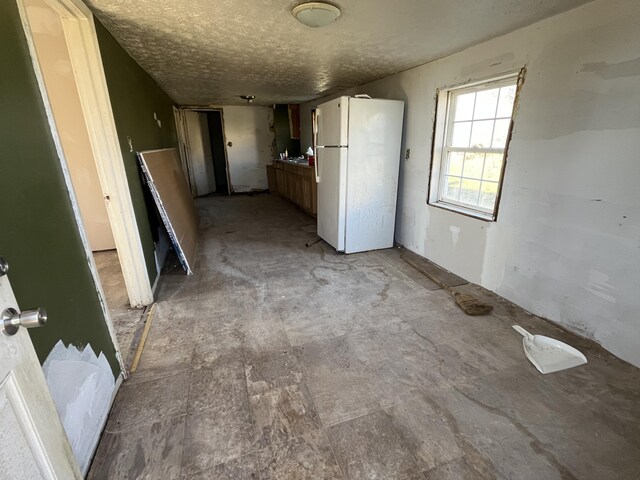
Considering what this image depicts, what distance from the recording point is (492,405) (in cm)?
155

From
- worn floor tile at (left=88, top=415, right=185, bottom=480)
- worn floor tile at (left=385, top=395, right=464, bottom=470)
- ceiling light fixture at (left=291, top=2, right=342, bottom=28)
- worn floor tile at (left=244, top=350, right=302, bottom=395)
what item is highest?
ceiling light fixture at (left=291, top=2, right=342, bottom=28)

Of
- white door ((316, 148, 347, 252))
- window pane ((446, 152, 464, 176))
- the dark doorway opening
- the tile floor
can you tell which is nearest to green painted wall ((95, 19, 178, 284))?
the tile floor

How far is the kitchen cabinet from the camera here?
5051mm

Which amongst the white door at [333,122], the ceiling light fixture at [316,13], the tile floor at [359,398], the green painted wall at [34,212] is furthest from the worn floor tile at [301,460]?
the white door at [333,122]

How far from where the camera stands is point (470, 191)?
2.87m

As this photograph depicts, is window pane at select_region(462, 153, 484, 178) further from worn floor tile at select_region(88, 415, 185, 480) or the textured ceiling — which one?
worn floor tile at select_region(88, 415, 185, 480)

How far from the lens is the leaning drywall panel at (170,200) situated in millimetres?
2811

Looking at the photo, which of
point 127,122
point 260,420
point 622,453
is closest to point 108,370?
point 260,420

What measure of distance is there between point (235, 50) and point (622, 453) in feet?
11.7

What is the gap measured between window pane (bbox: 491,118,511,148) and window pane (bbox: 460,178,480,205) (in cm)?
37

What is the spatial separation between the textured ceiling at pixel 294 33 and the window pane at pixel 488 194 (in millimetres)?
1146

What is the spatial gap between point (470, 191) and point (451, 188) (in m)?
0.25

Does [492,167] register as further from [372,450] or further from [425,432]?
[372,450]

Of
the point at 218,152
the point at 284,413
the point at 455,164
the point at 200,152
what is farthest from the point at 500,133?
the point at 218,152
